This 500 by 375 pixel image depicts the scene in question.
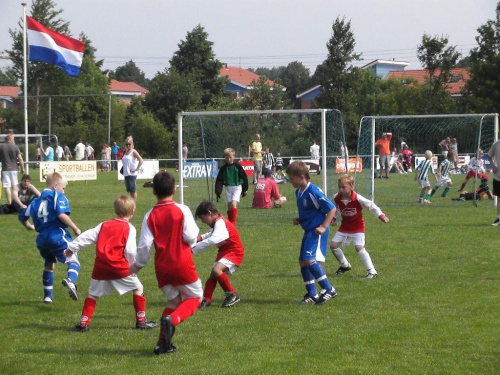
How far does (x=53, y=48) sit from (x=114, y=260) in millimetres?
20019

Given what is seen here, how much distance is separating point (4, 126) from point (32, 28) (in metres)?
35.2

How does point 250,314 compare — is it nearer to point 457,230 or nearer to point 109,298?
point 109,298

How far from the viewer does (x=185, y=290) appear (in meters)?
7.12

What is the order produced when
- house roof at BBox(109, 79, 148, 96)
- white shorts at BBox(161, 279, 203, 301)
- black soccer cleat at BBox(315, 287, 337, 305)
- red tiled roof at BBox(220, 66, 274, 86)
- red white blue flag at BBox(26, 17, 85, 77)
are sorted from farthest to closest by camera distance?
red tiled roof at BBox(220, 66, 274, 86), house roof at BBox(109, 79, 148, 96), red white blue flag at BBox(26, 17, 85, 77), black soccer cleat at BBox(315, 287, 337, 305), white shorts at BBox(161, 279, 203, 301)

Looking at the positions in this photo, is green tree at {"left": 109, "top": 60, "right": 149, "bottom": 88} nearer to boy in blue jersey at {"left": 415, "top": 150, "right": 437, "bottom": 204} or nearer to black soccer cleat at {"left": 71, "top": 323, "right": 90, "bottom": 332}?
boy in blue jersey at {"left": 415, "top": 150, "right": 437, "bottom": 204}

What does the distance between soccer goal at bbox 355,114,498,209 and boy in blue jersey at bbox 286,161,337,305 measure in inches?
497

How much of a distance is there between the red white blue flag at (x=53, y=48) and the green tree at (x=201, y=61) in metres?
38.2

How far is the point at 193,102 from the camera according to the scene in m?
59.6

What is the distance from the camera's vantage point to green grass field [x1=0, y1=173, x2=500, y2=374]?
679cm

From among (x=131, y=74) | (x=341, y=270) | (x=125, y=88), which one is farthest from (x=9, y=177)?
(x=131, y=74)

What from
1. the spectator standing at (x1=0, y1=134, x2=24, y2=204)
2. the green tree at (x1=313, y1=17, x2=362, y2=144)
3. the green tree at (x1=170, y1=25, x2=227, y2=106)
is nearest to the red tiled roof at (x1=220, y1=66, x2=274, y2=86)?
the green tree at (x1=170, y1=25, x2=227, y2=106)

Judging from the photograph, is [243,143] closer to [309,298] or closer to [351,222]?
[351,222]

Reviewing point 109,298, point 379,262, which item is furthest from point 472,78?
point 109,298

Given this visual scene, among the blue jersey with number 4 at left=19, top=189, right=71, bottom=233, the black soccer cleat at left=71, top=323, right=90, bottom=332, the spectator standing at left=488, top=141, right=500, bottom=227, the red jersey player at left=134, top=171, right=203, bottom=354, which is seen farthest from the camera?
the spectator standing at left=488, top=141, right=500, bottom=227
